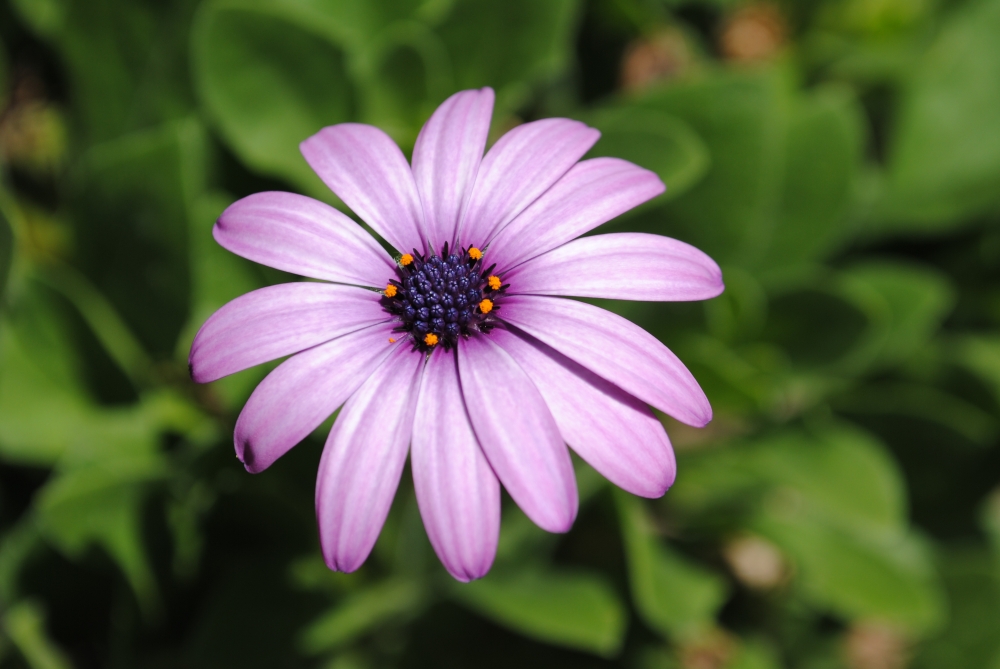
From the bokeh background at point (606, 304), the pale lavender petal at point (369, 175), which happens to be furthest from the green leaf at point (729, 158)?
the pale lavender petal at point (369, 175)

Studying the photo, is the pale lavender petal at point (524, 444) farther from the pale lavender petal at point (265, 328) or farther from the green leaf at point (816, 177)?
the green leaf at point (816, 177)

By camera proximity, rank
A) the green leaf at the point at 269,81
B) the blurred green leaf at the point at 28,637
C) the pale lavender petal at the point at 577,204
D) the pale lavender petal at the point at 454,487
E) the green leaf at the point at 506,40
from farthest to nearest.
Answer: the green leaf at the point at 506,40 → the green leaf at the point at 269,81 → the blurred green leaf at the point at 28,637 → the pale lavender petal at the point at 577,204 → the pale lavender petal at the point at 454,487

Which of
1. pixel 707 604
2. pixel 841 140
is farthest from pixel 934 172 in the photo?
pixel 707 604

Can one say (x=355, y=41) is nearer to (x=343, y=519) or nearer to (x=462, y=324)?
(x=462, y=324)

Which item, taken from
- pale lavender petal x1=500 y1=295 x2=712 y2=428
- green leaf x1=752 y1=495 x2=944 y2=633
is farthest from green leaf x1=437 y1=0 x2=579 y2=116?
green leaf x1=752 y1=495 x2=944 y2=633

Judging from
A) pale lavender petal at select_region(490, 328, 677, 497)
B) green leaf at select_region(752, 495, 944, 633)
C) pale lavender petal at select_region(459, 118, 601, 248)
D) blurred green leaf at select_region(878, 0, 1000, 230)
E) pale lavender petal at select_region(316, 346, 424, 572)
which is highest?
pale lavender petal at select_region(459, 118, 601, 248)

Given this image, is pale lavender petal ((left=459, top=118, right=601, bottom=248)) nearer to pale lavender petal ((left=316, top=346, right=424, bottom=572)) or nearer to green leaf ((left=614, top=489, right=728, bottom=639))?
pale lavender petal ((left=316, top=346, right=424, bottom=572))

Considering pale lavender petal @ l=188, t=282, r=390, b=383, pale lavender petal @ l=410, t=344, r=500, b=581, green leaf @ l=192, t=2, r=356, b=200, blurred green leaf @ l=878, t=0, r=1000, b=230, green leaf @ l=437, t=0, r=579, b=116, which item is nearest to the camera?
pale lavender petal @ l=410, t=344, r=500, b=581
